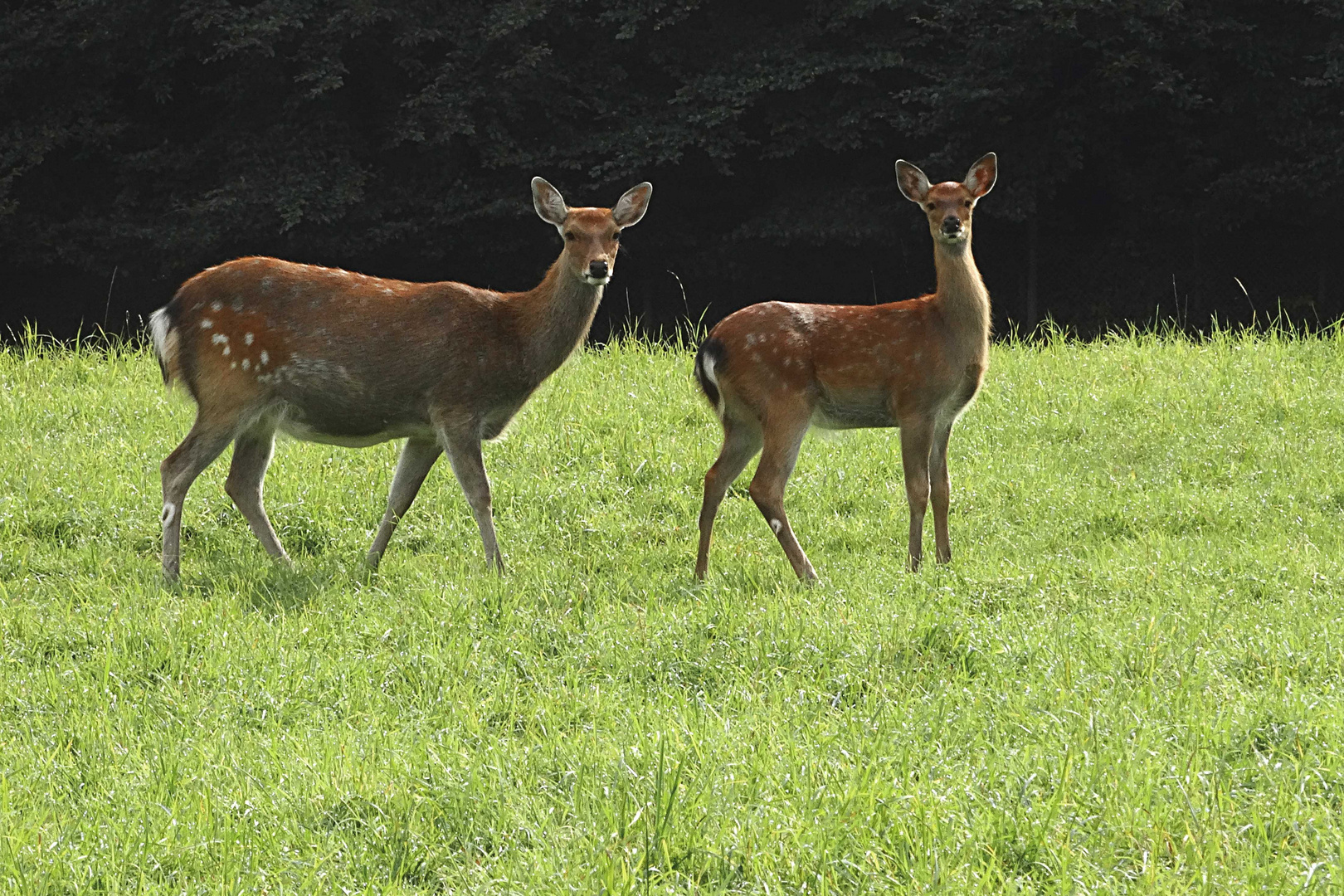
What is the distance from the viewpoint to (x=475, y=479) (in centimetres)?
684

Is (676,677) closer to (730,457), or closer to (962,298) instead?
(730,457)

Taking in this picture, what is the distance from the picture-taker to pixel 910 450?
265 inches

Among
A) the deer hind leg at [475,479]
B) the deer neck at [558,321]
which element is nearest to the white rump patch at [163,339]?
the deer hind leg at [475,479]

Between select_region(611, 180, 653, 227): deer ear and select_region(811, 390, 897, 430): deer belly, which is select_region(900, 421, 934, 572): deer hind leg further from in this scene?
select_region(611, 180, 653, 227): deer ear

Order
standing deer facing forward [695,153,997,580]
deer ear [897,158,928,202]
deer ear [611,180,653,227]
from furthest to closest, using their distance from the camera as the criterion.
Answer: deer ear [611,180,653,227] → deer ear [897,158,928,202] → standing deer facing forward [695,153,997,580]

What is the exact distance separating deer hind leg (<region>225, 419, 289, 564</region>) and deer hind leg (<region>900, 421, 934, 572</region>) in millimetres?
2988

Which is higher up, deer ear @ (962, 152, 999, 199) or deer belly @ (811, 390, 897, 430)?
deer ear @ (962, 152, 999, 199)

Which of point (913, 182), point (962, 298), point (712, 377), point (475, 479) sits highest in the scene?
point (913, 182)

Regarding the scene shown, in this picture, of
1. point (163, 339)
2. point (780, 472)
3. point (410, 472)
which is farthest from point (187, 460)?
point (780, 472)

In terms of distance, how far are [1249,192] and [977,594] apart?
592 inches

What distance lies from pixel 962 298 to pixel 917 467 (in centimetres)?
85

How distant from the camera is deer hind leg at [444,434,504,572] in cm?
674

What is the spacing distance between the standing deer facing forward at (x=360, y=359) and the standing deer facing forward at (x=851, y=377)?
31.4 inches

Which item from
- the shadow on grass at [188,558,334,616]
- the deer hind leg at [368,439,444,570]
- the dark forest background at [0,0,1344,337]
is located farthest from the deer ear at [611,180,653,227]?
the dark forest background at [0,0,1344,337]
